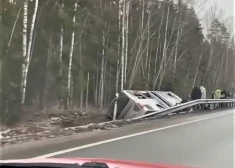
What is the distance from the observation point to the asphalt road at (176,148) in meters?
9.18

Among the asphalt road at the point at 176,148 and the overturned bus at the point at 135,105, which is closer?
the asphalt road at the point at 176,148

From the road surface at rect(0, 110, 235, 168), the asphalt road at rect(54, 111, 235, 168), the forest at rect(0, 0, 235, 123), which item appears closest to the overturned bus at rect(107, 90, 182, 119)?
the forest at rect(0, 0, 235, 123)

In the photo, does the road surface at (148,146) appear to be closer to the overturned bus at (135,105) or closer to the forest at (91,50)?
the overturned bus at (135,105)

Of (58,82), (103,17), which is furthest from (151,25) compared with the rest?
(58,82)

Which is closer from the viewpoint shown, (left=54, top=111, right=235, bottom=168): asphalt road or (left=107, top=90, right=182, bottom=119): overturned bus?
(left=54, top=111, right=235, bottom=168): asphalt road

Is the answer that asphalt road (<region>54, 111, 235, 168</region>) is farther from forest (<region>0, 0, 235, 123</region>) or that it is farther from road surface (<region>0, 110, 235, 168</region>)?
forest (<region>0, 0, 235, 123</region>)

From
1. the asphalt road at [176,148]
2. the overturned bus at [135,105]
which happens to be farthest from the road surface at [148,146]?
the overturned bus at [135,105]

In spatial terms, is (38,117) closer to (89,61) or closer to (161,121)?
(161,121)

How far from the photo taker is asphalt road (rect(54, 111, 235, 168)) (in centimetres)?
918

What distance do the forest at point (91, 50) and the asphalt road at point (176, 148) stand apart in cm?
809

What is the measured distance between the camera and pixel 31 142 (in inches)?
418

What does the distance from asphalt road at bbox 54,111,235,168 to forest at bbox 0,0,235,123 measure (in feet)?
26.5

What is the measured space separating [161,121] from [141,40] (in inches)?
821

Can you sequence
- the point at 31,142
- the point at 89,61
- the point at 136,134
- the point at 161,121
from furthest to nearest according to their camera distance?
the point at 89,61 < the point at 161,121 < the point at 136,134 < the point at 31,142
